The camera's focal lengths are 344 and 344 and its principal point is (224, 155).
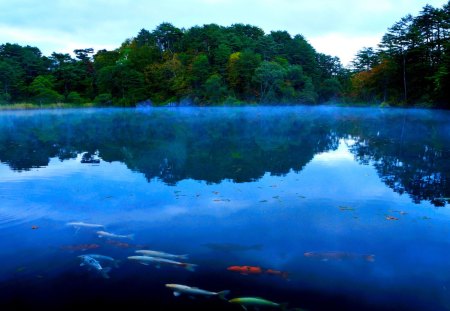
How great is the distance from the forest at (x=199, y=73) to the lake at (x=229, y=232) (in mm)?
44078

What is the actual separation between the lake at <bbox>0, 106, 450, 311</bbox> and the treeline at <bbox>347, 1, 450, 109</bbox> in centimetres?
3297

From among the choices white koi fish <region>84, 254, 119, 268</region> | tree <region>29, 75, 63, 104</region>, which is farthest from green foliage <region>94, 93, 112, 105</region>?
white koi fish <region>84, 254, 119, 268</region>

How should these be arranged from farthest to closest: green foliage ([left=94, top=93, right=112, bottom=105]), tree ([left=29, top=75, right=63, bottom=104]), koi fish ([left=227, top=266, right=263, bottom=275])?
green foliage ([left=94, top=93, right=112, bottom=105]) → tree ([left=29, top=75, right=63, bottom=104]) → koi fish ([left=227, top=266, right=263, bottom=275])

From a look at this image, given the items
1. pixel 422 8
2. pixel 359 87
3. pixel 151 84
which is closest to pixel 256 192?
pixel 422 8

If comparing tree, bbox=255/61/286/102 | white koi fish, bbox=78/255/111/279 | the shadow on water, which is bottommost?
white koi fish, bbox=78/255/111/279

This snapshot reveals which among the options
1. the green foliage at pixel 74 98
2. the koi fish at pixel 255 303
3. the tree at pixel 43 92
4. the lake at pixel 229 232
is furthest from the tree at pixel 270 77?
the koi fish at pixel 255 303

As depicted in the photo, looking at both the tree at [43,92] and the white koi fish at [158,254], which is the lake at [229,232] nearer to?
the white koi fish at [158,254]

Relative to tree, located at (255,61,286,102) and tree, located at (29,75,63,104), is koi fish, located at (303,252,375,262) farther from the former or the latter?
tree, located at (29,75,63,104)

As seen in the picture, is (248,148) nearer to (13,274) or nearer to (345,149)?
(345,149)

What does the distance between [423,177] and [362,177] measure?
5.34ft

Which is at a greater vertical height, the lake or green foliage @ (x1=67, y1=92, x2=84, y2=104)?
green foliage @ (x1=67, y1=92, x2=84, y2=104)

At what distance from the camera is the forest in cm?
5619

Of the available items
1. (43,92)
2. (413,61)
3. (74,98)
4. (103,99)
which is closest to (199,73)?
(103,99)

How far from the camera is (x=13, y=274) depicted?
4.41 m
